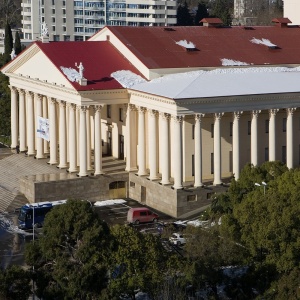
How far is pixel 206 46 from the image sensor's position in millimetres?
86312

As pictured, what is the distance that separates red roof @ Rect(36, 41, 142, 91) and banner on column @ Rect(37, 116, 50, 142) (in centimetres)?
614

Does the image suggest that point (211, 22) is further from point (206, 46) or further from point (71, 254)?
point (71, 254)

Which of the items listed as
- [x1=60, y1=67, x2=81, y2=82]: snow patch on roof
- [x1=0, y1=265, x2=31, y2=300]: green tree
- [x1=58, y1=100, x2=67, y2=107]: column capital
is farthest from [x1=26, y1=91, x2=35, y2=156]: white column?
[x1=0, y1=265, x2=31, y2=300]: green tree

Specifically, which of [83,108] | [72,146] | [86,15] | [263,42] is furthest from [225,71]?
[86,15]

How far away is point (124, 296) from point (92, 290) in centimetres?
181

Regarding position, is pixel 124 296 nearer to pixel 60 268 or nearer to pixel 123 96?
pixel 60 268

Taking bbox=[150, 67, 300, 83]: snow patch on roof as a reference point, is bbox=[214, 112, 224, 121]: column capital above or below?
below

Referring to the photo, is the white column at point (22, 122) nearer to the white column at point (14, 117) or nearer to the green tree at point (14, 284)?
the white column at point (14, 117)

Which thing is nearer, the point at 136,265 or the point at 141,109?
the point at 136,265

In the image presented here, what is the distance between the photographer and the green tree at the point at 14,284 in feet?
165

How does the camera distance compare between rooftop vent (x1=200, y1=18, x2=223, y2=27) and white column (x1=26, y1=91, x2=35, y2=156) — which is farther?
rooftop vent (x1=200, y1=18, x2=223, y2=27)

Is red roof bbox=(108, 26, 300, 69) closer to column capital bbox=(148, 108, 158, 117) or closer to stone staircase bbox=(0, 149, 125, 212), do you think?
column capital bbox=(148, 108, 158, 117)

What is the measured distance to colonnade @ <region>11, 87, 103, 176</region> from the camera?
7881 cm

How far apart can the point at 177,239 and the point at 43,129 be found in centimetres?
2502
